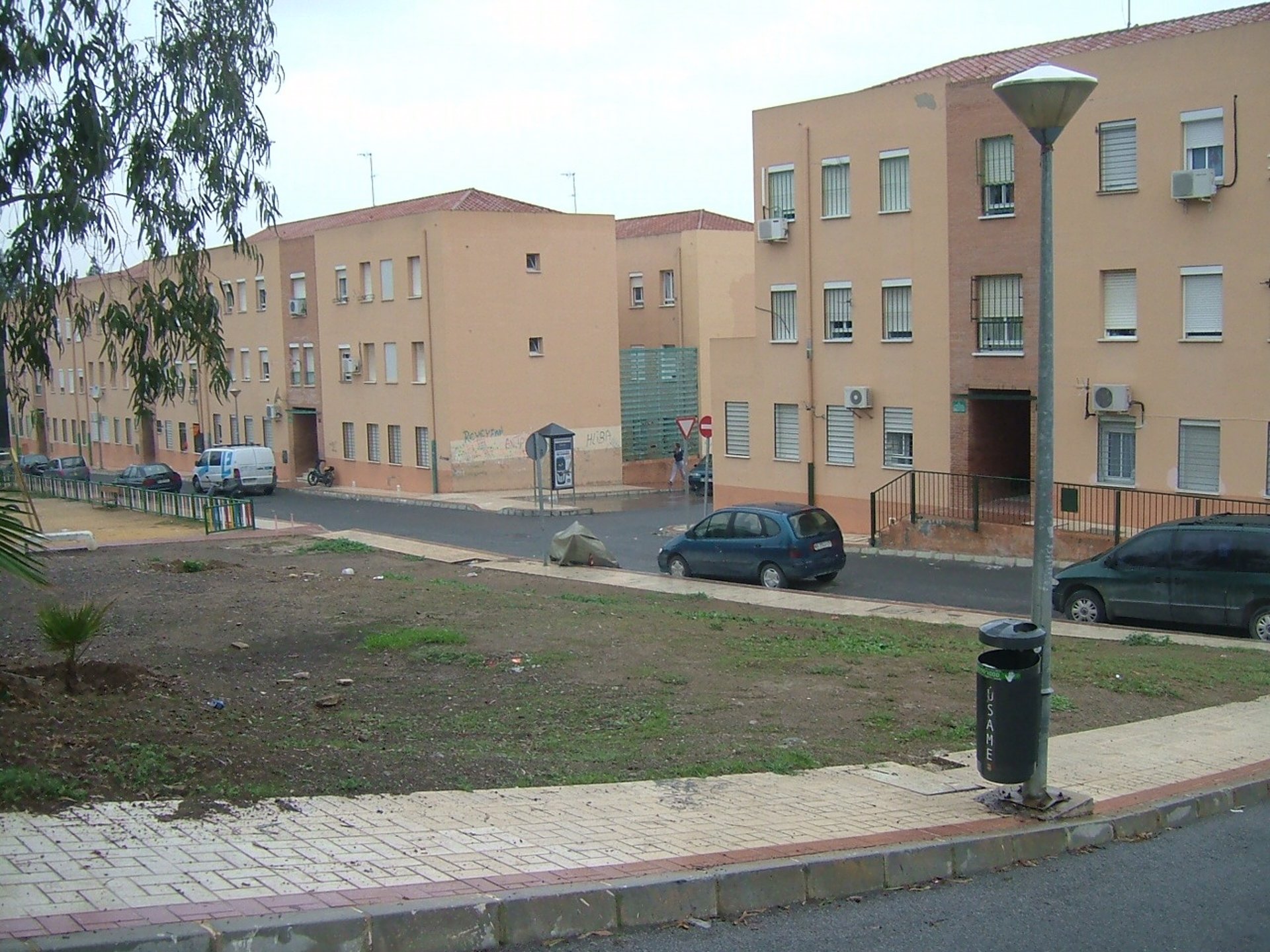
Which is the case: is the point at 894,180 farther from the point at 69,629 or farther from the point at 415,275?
the point at 69,629

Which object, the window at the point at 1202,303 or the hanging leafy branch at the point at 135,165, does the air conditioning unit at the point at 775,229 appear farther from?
the hanging leafy branch at the point at 135,165

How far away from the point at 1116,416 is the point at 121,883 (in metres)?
24.9

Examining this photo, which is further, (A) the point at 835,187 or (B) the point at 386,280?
(B) the point at 386,280

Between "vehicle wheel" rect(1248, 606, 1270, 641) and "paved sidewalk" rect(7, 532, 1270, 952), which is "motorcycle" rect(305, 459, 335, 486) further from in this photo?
"paved sidewalk" rect(7, 532, 1270, 952)

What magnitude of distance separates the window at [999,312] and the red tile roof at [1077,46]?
4.66 m

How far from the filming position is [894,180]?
31.2m

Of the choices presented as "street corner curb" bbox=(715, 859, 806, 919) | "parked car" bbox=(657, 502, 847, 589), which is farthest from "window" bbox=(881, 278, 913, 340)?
"street corner curb" bbox=(715, 859, 806, 919)

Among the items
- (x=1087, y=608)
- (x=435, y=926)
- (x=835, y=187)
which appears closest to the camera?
(x=435, y=926)

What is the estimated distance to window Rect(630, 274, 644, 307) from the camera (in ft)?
191

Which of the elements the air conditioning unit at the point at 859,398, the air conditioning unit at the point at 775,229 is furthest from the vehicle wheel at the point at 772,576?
the air conditioning unit at the point at 775,229

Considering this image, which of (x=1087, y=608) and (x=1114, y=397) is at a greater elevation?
(x=1114, y=397)

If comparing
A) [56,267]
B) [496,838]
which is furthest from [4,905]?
[56,267]

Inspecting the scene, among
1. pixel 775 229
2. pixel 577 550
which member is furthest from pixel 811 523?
pixel 775 229

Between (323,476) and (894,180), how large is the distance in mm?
30421
